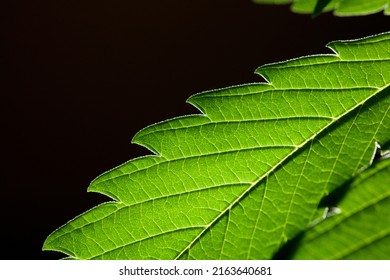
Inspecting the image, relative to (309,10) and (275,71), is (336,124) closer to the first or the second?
(275,71)

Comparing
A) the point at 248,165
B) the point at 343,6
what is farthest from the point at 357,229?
the point at 343,6

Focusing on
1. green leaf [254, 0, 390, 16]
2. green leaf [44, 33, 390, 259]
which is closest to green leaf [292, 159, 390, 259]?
green leaf [44, 33, 390, 259]

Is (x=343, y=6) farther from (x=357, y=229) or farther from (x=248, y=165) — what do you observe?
(x=357, y=229)

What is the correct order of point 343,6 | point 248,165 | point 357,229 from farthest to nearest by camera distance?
point 343,6 → point 248,165 → point 357,229

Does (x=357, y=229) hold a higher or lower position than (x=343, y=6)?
lower

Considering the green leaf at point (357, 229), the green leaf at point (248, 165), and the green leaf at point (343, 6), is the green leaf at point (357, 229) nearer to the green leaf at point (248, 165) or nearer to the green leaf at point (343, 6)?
the green leaf at point (248, 165)

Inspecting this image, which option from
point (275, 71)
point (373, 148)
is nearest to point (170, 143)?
point (275, 71)

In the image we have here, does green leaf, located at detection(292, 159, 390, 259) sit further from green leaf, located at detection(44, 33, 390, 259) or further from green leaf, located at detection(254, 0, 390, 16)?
green leaf, located at detection(254, 0, 390, 16)
